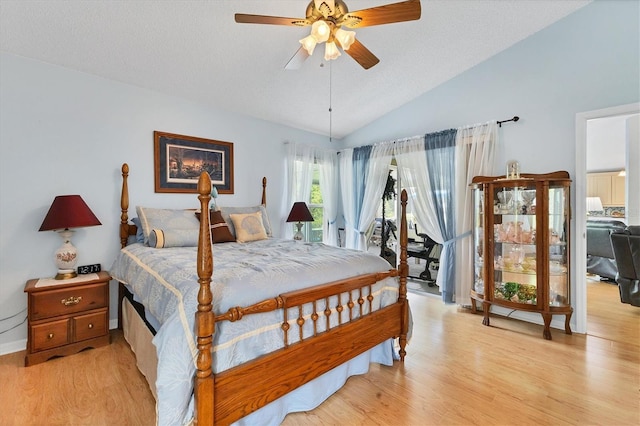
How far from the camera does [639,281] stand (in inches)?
131

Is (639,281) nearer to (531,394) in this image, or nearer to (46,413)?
(531,394)

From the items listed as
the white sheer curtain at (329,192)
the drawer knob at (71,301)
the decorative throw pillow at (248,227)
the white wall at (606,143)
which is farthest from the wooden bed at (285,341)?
the white wall at (606,143)

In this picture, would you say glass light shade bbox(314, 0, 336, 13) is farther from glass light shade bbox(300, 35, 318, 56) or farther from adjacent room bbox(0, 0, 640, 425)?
glass light shade bbox(300, 35, 318, 56)

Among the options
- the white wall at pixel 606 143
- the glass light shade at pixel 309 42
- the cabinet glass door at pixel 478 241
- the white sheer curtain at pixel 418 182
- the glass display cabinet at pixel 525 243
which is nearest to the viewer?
the glass light shade at pixel 309 42

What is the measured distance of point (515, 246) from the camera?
305cm

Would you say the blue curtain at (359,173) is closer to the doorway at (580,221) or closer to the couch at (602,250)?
the doorway at (580,221)

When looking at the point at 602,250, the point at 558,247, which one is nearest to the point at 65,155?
the point at 558,247

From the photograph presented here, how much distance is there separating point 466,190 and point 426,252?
1112 millimetres

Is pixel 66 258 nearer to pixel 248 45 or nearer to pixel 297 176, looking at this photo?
pixel 248 45

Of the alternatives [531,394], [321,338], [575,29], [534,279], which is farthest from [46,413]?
[575,29]

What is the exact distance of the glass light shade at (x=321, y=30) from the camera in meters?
1.85

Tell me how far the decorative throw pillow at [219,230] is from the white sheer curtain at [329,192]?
209cm

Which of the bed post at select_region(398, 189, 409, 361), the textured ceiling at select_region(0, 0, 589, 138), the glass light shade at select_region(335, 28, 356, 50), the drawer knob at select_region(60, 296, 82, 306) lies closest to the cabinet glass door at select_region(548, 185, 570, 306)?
the bed post at select_region(398, 189, 409, 361)

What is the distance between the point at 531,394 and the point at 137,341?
9.29 ft
